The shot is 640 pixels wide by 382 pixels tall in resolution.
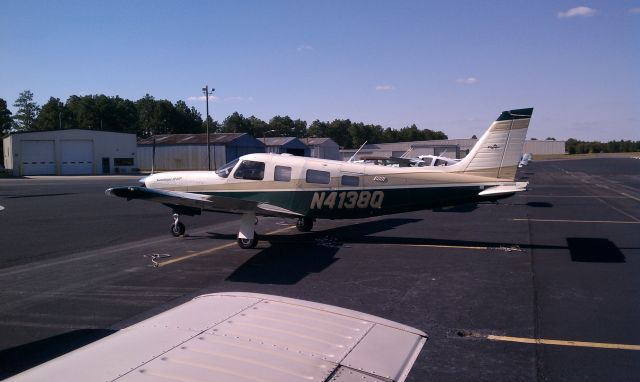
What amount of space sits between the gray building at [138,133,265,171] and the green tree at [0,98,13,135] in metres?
55.4

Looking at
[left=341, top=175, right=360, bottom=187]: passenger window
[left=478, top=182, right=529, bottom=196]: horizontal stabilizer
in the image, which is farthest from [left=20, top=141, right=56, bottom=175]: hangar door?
[left=478, top=182, right=529, bottom=196]: horizontal stabilizer

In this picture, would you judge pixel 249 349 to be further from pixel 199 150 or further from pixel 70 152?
pixel 70 152

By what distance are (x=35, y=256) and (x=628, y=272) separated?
1321cm

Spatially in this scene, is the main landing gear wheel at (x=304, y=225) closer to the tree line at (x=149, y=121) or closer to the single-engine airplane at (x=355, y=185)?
the single-engine airplane at (x=355, y=185)

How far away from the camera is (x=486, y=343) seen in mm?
5781

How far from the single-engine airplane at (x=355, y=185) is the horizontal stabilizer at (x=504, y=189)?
2 centimetres

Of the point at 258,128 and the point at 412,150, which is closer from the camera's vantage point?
the point at 412,150

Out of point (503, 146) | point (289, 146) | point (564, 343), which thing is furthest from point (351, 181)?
point (289, 146)

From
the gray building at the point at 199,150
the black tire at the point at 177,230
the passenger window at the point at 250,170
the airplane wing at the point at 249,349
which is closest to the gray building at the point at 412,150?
the gray building at the point at 199,150

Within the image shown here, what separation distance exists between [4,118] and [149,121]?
114 feet

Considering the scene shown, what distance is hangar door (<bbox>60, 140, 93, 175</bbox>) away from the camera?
67688 millimetres

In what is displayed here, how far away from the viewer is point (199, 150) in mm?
69375

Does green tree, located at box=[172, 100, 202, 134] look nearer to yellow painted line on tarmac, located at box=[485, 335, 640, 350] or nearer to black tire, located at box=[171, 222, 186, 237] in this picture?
black tire, located at box=[171, 222, 186, 237]

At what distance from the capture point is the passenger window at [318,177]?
12.3m
